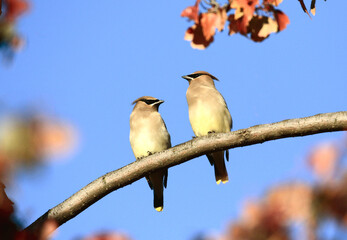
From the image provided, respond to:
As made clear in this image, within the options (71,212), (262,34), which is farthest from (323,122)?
(71,212)

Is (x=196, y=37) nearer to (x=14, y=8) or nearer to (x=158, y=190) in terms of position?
(x=14, y=8)

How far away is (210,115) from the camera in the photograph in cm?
540

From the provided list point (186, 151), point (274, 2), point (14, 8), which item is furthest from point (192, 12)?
point (14, 8)

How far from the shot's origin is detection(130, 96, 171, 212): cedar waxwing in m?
5.55

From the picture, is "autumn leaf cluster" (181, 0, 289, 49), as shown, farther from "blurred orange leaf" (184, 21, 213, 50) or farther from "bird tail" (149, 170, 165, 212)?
"bird tail" (149, 170, 165, 212)

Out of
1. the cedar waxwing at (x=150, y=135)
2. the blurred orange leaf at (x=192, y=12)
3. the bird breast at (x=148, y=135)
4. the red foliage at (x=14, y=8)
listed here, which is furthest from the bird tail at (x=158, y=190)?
the red foliage at (x=14, y=8)

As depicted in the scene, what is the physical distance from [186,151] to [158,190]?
238cm

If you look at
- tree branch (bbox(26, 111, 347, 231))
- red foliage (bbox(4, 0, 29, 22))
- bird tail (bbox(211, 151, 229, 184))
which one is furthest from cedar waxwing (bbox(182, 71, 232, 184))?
red foliage (bbox(4, 0, 29, 22))

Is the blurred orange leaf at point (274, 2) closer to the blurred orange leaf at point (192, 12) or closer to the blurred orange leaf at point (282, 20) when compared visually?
the blurred orange leaf at point (282, 20)

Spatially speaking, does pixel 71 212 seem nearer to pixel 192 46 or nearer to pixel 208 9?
pixel 192 46

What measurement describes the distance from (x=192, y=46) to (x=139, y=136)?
2.67m

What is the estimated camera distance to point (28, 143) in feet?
4.50

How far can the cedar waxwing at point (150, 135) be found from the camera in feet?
18.2

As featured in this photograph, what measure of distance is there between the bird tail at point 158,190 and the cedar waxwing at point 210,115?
64 centimetres
